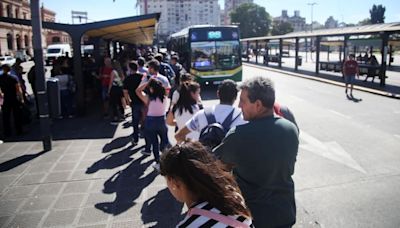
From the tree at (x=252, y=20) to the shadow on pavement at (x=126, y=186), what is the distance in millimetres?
107132

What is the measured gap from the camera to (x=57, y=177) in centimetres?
615

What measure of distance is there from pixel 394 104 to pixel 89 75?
1166 cm

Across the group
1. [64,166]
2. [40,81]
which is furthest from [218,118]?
[40,81]

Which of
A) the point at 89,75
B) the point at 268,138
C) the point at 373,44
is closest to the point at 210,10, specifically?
the point at 373,44

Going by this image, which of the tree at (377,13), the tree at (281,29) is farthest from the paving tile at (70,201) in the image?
the tree at (377,13)

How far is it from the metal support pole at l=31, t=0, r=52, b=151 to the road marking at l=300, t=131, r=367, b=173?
5.44m

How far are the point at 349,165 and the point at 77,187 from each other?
4.72m

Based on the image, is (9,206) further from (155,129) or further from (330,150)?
(330,150)

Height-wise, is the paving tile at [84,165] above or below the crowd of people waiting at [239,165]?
below

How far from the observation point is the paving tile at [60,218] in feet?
14.9

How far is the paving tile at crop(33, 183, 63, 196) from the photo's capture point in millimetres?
5488

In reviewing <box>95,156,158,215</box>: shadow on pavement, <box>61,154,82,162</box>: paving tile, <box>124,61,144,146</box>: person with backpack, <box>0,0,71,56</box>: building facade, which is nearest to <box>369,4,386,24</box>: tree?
<box>0,0,71,56</box>: building facade

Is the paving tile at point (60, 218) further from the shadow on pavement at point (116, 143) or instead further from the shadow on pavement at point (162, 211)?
the shadow on pavement at point (116, 143)

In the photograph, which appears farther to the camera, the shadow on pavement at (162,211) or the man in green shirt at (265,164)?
the shadow on pavement at (162,211)
